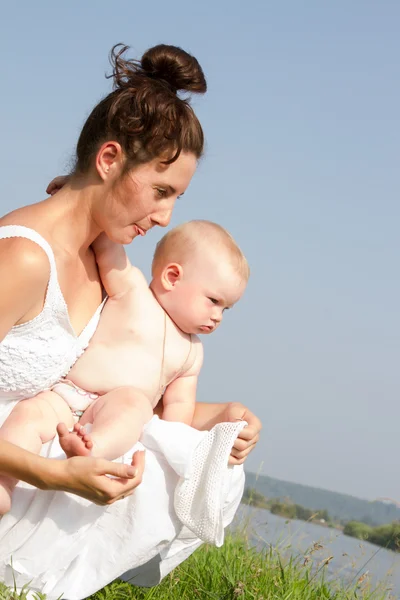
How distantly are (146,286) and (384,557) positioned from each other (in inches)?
94.4

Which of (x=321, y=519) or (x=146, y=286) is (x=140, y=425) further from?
(x=321, y=519)

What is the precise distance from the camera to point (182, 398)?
4.27 m

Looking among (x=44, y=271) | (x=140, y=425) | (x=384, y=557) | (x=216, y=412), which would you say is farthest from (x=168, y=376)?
(x=384, y=557)

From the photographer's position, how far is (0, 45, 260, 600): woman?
11.6 ft

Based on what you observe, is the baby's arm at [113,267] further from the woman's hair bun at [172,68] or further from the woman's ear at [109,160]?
the woman's hair bun at [172,68]

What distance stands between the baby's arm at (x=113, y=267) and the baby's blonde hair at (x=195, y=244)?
21 centimetres

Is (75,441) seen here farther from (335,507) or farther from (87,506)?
(335,507)

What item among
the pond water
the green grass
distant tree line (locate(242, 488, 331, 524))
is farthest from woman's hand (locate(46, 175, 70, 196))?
distant tree line (locate(242, 488, 331, 524))

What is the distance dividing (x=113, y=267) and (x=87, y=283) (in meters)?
0.16

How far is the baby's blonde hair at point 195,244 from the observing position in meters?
4.15

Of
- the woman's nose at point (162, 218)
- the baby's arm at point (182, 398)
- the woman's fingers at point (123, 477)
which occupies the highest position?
the woman's nose at point (162, 218)

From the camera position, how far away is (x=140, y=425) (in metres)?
3.65

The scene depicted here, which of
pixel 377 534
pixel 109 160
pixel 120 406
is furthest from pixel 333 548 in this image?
pixel 109 160

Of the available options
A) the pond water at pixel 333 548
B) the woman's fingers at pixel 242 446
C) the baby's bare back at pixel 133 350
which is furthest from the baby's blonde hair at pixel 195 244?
the pond water at pixel 333 548
